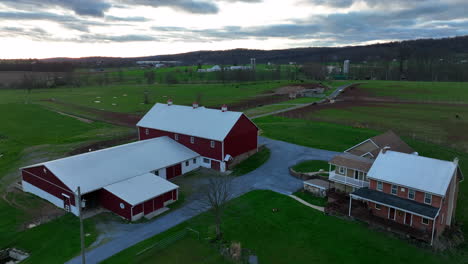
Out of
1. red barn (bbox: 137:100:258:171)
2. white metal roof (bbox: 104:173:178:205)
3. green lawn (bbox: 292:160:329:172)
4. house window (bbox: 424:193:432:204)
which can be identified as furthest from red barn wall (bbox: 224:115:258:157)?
house window (bbox: 424:193:432:204)

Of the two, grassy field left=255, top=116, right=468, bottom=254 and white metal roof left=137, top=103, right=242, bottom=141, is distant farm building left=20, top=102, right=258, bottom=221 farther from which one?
grassy field left=255, top=116, right=468, bottom=254

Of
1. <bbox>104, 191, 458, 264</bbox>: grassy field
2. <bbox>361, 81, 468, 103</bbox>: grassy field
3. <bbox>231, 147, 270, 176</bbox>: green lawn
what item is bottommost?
<bbox>104, 191, 458, 264</bbox>: grassy field

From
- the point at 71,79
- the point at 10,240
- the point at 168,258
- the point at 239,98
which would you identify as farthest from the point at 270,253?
the point at 71,79

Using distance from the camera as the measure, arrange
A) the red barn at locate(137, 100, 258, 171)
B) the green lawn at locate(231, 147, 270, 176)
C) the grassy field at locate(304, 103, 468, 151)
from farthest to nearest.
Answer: the grassy field at locate(304, 103, 468, 151) < the red barn at locate(137, 100, 258, 171) < the green lawn at locate(231, 147, 270, 176)

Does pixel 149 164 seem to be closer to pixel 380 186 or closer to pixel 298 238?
pixel 298 238

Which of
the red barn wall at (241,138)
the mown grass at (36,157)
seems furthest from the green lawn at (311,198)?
the mown grass at (36,157)

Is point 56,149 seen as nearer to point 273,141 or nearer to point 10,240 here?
point 10,240

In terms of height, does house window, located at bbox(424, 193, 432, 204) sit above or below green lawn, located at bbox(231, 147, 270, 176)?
above
